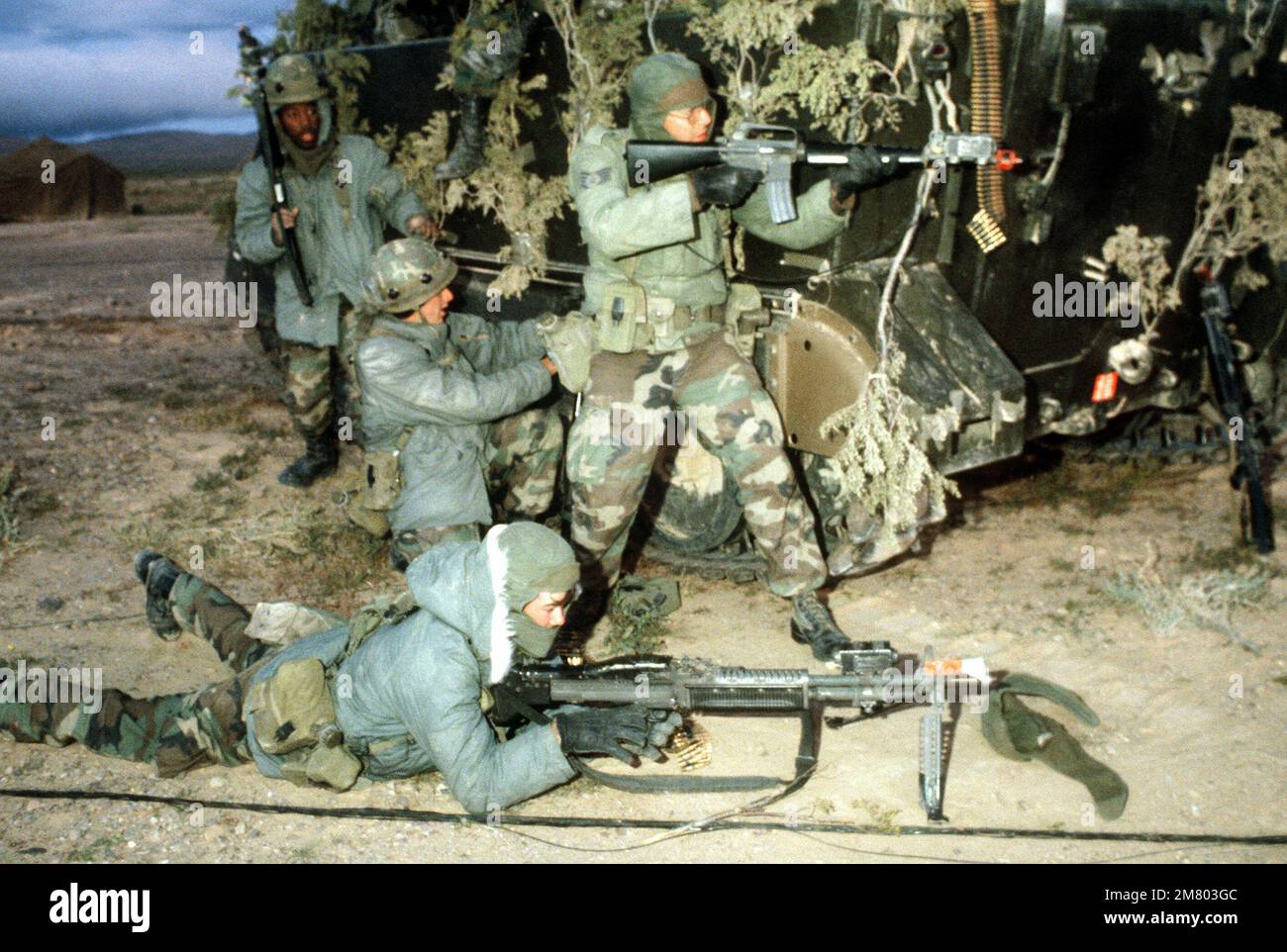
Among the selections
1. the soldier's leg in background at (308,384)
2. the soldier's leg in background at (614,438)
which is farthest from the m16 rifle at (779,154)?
the soldier's leg in background at (308,384)

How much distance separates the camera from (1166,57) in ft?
18.0

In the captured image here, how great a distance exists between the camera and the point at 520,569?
12.3 ft

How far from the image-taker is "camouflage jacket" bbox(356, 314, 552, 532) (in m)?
5.19

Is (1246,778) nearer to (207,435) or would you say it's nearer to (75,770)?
(75,770)

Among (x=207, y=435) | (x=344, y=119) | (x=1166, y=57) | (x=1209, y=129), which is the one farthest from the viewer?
(x=207, y=435)

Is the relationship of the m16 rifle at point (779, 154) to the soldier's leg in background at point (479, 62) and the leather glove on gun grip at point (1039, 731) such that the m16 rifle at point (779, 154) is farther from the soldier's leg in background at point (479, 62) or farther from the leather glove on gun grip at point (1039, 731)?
the leather glove on gun grip at point (1039, 731)

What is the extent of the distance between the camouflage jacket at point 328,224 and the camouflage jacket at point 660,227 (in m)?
1.81

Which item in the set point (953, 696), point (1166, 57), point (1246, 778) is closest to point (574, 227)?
point (1166, 57)

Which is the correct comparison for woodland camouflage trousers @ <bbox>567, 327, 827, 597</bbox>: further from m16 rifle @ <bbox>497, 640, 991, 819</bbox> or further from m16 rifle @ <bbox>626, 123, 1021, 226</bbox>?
m16 rifle @ <bbox>497, 640, 991, 819</bbox>

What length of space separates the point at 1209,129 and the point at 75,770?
5729 millimetres

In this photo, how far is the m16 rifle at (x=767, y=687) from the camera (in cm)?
383

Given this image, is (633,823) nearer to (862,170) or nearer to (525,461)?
(525,461)

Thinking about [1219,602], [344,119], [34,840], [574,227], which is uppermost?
[344,119]

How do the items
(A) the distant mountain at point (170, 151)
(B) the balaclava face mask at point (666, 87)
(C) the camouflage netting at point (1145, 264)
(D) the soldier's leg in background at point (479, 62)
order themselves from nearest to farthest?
(B) the balaclava face mask at point (666, 87) → (C) the camouflage netting at point (1145, 264) → (D) the soldier's leg in background at point (479, 62) → (A) the distant mountain at point (170, 151)
